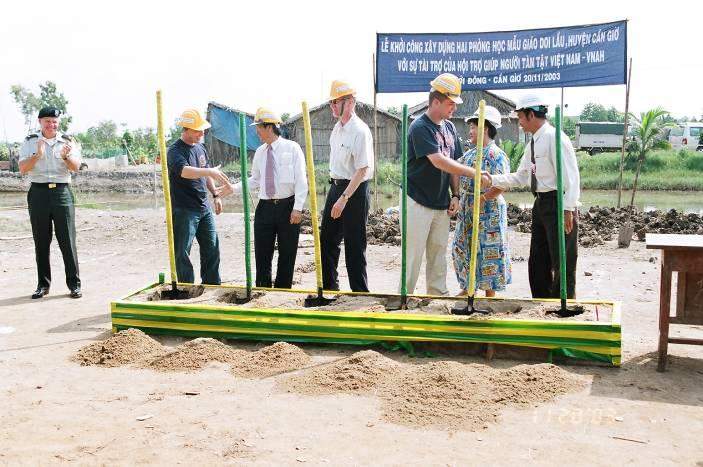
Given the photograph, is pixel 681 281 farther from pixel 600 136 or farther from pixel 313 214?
pixel 600 136

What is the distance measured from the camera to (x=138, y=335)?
5035mm

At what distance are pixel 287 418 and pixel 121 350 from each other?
5.62 feet

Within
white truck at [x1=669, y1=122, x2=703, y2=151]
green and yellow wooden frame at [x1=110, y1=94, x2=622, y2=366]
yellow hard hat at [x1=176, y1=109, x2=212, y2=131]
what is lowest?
green and yellow wooden frame at [x1=110, y1=94, x2=622, y2=366]

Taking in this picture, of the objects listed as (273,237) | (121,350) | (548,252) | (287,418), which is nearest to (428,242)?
(548,252)

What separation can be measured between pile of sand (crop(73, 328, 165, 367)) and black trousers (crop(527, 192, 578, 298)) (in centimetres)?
289

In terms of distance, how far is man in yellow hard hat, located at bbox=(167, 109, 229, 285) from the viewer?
6047 millimetres

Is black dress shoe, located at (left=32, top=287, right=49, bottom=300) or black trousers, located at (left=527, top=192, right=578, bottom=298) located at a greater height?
black trousers, located at (left=527, top=192, right=578, bottom=298)

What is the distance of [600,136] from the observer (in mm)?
37250

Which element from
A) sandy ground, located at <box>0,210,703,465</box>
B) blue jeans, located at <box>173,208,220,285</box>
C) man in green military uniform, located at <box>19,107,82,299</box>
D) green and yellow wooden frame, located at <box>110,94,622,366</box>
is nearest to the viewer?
sandy ground, located at <box>0,210,703,465</box>

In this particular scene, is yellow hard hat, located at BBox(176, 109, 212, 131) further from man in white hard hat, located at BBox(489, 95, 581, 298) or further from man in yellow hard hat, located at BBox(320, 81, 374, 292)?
man in white hard hat, located at BBox(489, 95, 581, 298)

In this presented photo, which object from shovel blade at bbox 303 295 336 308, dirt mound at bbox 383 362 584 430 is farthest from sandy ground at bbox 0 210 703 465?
shovel blade at bbox 303 295 336 308

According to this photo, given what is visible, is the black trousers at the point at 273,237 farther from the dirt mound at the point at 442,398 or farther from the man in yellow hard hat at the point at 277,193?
the dirt mound at the point at 442,398

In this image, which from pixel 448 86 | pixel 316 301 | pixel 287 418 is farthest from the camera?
pixel 316 301

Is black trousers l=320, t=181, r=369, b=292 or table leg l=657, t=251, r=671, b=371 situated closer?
table leg l=657, t=251, r=671, b=371
